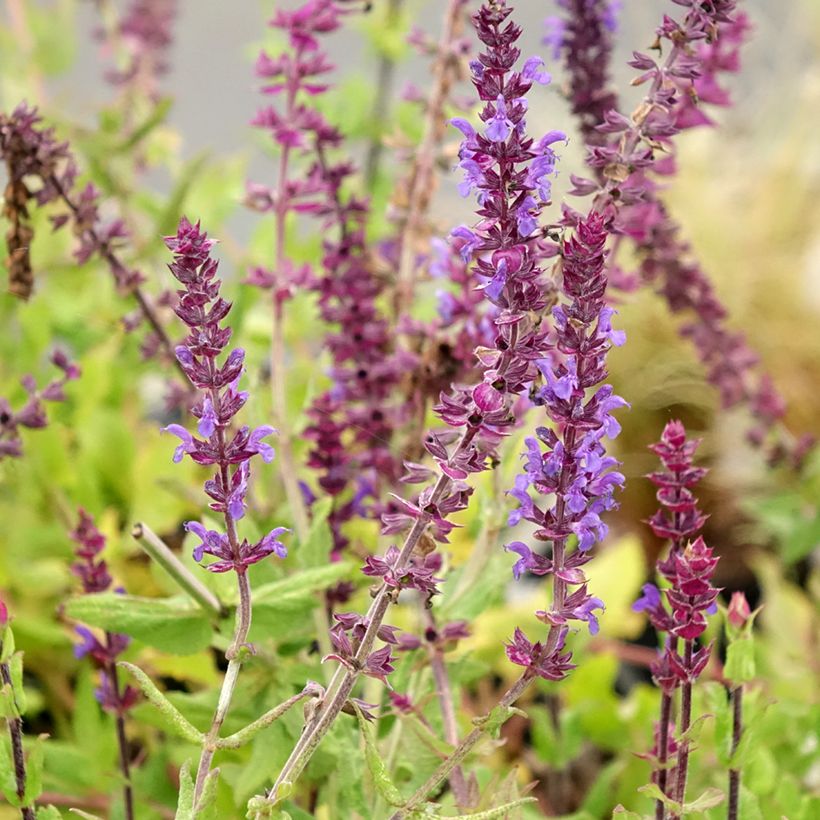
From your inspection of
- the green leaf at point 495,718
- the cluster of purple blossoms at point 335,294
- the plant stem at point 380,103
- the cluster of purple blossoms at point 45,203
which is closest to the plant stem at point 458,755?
the green leaf at point 495,718

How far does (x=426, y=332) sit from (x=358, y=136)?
60cm

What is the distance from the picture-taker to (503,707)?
0.43 m

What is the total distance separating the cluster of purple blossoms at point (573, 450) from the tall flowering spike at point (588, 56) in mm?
256

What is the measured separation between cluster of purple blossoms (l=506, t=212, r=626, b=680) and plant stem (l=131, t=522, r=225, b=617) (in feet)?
0.54

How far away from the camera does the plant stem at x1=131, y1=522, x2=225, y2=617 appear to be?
51cm

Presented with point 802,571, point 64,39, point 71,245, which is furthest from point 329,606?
point 64,39

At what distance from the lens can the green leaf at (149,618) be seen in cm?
55

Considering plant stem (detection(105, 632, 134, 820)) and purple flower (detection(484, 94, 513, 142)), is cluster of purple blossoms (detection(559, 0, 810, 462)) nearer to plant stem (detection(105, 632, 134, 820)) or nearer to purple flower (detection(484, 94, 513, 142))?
purple flower (detection(484, 94, 513, 142))

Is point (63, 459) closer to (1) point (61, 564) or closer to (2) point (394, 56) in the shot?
(1) point (61, 564)

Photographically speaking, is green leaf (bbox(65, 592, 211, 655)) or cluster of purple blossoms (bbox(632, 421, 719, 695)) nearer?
cluster of purple blossoms (bbox(632, 421, 719, 695))

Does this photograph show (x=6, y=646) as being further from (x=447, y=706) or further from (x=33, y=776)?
(x=447, y=706)

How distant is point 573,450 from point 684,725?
12 cm

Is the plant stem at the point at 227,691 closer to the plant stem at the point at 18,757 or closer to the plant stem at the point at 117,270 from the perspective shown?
the plant stem at the point at 18,757

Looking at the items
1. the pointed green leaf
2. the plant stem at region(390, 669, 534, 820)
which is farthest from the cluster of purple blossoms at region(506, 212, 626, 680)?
the pointed green leaf
